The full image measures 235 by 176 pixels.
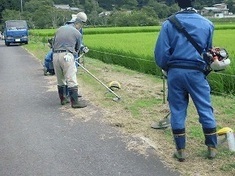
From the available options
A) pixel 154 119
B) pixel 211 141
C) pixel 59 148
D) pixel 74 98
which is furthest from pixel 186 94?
pixel 74 98

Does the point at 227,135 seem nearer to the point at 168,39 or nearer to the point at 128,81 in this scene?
the point at 168,39

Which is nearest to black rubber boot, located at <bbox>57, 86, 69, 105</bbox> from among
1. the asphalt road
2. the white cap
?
the asphalt road

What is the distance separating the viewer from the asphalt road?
4395mm

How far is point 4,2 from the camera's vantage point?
74250 mm

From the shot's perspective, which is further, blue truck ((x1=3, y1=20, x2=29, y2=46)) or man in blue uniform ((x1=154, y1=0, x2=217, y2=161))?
blue truck ((x1=3, y1=20, x2=29, y2=46))

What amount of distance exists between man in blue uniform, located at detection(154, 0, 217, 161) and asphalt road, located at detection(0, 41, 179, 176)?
575 mm

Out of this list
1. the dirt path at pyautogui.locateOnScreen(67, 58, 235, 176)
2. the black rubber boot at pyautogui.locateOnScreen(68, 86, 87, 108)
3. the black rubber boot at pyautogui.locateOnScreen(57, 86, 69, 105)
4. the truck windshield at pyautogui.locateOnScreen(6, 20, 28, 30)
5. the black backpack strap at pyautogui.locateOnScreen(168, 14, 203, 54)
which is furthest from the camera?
the truck windshield at pyautogui.locateOnScreen(6, 20, 28, 30)

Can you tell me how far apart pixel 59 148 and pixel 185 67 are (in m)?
1.92

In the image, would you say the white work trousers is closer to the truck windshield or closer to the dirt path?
the dirt path

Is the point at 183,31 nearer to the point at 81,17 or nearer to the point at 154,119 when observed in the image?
the point at 154,119

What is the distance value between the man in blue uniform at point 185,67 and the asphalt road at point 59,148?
575mm

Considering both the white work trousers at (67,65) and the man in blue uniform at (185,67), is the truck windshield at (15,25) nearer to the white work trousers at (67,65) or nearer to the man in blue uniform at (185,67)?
the white work trousers at (67,65)

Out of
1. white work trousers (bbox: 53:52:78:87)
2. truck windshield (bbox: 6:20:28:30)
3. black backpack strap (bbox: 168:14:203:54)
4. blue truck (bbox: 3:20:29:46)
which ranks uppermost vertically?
black backpack strap (bbox: 168:14:203:54)

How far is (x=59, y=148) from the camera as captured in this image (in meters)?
5.20
